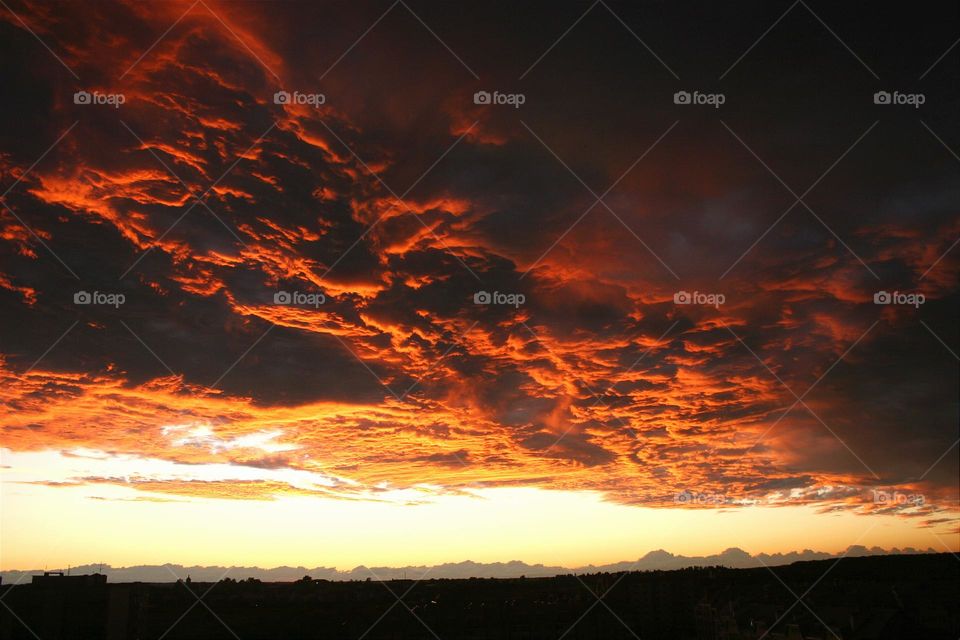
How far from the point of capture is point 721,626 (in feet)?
114

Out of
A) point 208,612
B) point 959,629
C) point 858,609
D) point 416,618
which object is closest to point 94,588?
point 208,612

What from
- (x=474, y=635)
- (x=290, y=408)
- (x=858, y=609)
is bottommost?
(x=474, y=635)

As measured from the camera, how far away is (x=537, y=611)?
42219 mm

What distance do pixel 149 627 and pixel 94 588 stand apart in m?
3.34

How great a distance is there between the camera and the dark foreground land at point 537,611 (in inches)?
1076

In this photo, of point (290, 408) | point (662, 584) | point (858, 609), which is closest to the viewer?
point (290, 408)

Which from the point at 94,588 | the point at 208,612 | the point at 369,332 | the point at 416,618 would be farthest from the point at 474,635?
the point at 369,332

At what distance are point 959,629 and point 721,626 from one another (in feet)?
40.0

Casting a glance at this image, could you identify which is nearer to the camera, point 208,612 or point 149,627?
point 149,627

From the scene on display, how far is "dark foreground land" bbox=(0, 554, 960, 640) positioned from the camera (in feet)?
89.7

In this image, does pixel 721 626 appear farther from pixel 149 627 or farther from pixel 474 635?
pixel 149 627

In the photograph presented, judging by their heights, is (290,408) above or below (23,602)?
above

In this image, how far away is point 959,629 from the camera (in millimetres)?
24453

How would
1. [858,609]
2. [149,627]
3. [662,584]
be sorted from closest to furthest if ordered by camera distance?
[858,609], [149,627], [662,584]
